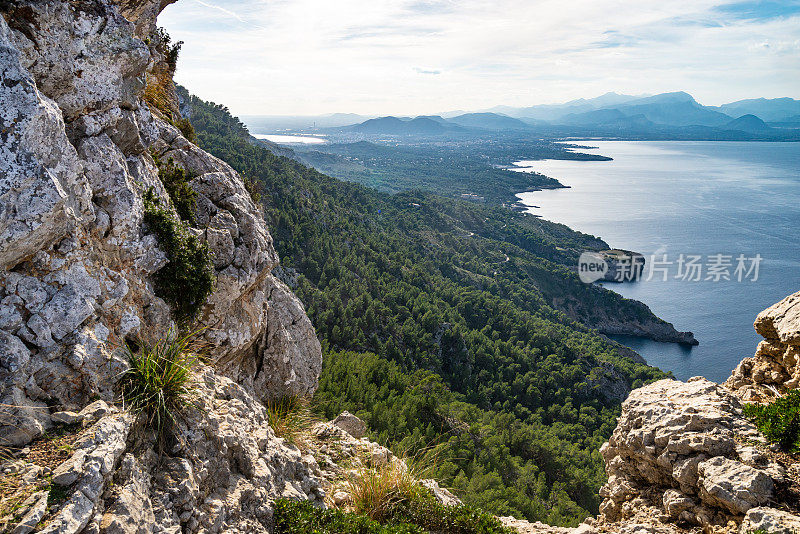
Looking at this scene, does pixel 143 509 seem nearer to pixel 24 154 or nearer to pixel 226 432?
pixel 226 432

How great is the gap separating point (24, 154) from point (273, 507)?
5.88 metres

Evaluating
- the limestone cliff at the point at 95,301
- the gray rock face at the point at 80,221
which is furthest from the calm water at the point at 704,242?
the limestone cliff at the point at 95,301

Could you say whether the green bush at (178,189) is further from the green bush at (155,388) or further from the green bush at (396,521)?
the green bush at (396,521)

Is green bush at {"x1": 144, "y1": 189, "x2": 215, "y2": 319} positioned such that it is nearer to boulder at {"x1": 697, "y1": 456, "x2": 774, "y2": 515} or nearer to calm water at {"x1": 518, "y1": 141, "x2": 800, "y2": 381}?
boulder at {"x1": 697, "y1": 456, "x2": 774, "y2": 515}

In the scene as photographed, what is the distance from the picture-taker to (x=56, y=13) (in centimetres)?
650

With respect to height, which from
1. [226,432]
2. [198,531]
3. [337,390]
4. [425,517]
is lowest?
[337,390]

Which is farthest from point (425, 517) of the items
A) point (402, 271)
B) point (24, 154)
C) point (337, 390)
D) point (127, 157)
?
point (402, 271)

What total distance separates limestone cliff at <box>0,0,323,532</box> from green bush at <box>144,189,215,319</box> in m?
0.18

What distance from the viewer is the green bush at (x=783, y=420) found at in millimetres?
7051

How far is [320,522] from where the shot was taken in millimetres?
6512

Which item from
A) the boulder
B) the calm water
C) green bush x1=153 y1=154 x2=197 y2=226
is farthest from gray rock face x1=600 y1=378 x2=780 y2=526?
the calm water

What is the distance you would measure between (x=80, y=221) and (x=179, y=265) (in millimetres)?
2142

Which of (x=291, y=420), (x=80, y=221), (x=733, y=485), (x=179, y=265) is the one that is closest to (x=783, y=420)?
(x=733, y=485)

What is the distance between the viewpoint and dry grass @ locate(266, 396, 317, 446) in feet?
30.5
